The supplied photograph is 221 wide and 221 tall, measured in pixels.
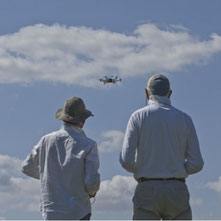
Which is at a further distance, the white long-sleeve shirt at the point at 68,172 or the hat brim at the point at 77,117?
the hat brim at the point at 77,117

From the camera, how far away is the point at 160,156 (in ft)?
21.3

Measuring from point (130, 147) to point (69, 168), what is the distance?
1.00 meters

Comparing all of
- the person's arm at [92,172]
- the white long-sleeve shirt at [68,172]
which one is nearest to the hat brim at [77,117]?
the white long-sleeve shirt at [68,172]

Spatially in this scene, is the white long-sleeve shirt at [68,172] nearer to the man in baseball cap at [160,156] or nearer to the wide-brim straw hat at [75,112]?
the wide-brim straw hat at [75,112]

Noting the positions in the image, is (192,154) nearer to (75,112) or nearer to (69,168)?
(69,168)

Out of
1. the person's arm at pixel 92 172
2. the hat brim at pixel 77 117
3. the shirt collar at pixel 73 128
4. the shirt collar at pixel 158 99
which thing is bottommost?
the person's arm at pixel 92 172

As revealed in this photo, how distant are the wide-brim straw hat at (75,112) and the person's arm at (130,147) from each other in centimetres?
91

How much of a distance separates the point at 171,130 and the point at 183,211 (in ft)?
3.40

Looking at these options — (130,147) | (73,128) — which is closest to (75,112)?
(73,128)

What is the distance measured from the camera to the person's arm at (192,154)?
660cm

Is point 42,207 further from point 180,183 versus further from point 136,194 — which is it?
point 180,183

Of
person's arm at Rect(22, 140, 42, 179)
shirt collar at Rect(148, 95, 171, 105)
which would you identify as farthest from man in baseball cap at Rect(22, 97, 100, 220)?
shirt collar at Rect(148, 95, 171, 105)

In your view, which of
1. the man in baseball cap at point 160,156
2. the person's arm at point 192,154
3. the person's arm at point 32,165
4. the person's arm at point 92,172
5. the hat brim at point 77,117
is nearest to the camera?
the man in baseball cap at point 160,156

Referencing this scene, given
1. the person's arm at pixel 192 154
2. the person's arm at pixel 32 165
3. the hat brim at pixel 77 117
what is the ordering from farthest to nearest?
the person's arm at pixel 32 165
the hat brim at pixel 77 117
the person's arm at pixel 192 154
